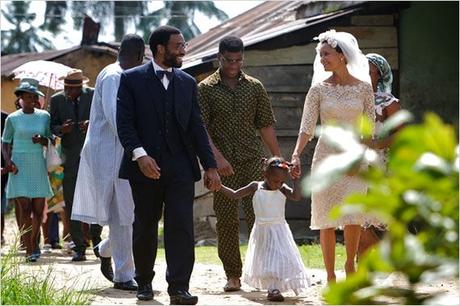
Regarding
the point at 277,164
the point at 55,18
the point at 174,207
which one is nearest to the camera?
the point at 174,207

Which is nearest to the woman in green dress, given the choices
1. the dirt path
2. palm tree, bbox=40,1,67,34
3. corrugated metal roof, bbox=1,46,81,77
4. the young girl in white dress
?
the dirt path

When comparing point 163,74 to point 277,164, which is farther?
point 277,164

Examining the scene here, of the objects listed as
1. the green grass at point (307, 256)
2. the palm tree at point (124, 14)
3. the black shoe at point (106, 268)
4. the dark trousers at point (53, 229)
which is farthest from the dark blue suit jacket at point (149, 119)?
the palm tree at point (124, 14)

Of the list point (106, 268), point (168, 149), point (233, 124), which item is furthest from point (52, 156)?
point (168, 149)

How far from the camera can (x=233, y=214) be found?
891 centimetres

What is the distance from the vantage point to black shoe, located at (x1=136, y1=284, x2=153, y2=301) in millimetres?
7750

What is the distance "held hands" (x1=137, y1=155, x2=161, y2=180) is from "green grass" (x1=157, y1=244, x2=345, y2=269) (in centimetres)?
338

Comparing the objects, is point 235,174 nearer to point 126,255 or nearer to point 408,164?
point 126,255

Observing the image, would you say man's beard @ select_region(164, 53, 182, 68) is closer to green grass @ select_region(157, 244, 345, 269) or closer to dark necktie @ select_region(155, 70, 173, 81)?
dark necktie @ select_region(155, 70, 173, 81)

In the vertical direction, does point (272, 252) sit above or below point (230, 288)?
above

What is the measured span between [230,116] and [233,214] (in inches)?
29.6

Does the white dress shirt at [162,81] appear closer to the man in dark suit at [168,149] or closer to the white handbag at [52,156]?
the man in dark suit at [168,149]

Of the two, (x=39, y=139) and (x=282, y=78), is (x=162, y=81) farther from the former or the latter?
(x=282, y=78)

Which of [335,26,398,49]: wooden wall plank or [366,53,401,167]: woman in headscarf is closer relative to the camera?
[366,53,401,167]: woman in headscarf
